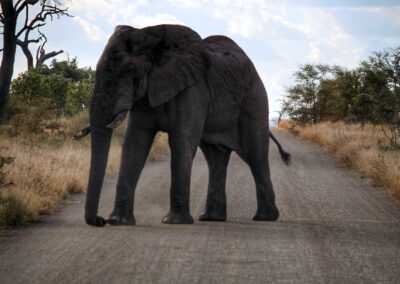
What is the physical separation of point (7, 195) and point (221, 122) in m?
3.00

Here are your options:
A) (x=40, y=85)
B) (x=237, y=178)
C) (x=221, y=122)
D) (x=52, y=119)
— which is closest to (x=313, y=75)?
(x=40, y=85)

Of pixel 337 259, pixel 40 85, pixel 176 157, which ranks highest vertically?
pixel 40 85

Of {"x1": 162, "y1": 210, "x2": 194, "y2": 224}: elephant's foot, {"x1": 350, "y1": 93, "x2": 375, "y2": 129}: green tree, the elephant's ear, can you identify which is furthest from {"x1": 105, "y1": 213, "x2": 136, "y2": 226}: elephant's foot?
{"x1": 350, "y1": 93, "x2": 375, "y2": 129}: green tree

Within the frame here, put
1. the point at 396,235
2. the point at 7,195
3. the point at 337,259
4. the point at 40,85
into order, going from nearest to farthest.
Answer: the point at 337,259, the point at 396,235, the point at 7,195, the point at 40,85

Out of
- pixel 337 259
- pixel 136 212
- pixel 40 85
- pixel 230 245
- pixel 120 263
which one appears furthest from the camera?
pixel 40 85

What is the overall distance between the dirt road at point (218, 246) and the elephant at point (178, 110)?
0.47m

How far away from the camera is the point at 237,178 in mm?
13820

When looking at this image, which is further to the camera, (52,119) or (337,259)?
(52,119)

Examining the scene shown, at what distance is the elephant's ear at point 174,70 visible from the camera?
7.62m

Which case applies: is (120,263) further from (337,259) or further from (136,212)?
(136,212)

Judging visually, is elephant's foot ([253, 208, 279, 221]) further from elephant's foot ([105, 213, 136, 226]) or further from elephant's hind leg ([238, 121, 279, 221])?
elephant's foot ([105, 213, 136, 226])

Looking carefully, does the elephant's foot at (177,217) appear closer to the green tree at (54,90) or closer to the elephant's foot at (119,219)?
the elephant's foot at (119,219)

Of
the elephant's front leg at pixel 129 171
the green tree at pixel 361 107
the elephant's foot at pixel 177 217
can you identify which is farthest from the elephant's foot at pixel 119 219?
the green tree at pixel 361 107

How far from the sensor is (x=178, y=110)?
7.82 m
